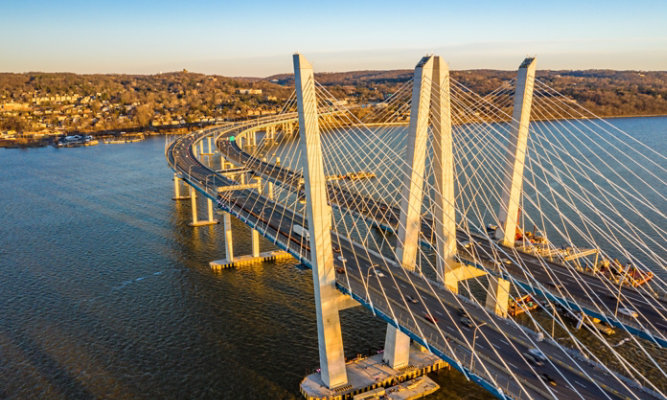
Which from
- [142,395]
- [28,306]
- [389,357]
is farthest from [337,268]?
[28,306]

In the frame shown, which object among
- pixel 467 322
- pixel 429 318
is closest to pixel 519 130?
pixel 467 322

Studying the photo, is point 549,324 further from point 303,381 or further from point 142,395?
point 142,395

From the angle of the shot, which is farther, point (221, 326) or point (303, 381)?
point (221, 326)

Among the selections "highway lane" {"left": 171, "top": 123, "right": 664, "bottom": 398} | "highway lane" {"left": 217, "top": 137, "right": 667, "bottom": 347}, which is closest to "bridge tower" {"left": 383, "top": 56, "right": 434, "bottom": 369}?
"highway lane" {"left": 171, "top": 123, "right": 664, "bottom": 398}

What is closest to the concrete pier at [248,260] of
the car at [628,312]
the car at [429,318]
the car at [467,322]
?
the car at [429,318]

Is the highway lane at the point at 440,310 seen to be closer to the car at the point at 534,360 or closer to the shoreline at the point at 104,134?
the car at the point at 534,360

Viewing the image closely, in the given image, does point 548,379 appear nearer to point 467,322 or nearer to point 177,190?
point 467,322
